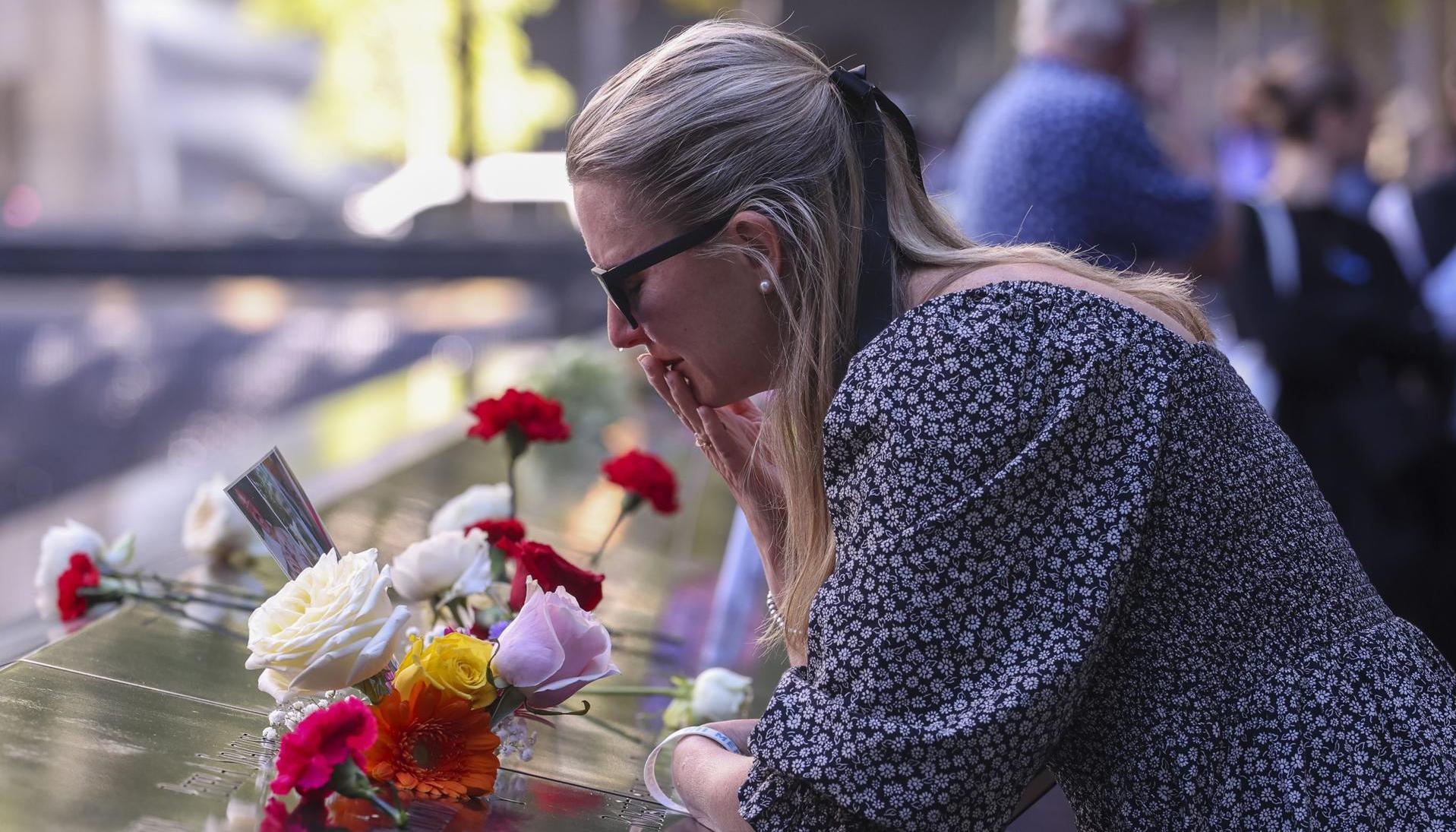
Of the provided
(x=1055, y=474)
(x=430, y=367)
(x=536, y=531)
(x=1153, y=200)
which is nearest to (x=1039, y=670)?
(x=1055, y=474)

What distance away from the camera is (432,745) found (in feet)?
4.83

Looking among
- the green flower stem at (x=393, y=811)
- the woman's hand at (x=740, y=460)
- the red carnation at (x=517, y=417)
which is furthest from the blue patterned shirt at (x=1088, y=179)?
the green flower stem at (x=393, y=811)

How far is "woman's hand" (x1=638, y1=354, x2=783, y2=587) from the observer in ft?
6.02

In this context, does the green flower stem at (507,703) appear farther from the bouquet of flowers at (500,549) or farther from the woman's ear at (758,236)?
the woman's ear at (758,236)

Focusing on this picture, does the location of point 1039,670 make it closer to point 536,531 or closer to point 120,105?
point 536,531

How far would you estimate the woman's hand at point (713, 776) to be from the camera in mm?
1532

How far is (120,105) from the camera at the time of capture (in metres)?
16.7

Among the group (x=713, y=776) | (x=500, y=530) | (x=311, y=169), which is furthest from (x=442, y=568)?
(x=311, y=169)

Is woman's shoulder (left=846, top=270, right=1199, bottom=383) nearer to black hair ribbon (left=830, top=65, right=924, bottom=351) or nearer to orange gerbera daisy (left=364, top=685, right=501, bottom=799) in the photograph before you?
black hair ribbon (left=830, top=65, right=924, bottom=351)

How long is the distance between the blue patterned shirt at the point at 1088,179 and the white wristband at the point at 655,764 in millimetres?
1803

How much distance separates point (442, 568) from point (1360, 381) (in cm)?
300

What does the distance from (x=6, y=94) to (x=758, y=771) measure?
59.0 ft

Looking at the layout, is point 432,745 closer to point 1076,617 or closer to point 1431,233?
point 1076,617

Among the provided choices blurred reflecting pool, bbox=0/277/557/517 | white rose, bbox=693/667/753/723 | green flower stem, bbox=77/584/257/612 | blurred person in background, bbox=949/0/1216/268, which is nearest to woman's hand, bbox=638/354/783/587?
white rose, bbox=693/667/753/723
